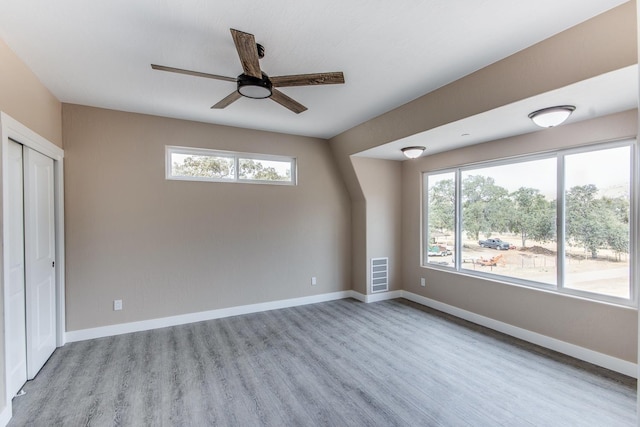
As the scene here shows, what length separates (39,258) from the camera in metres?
2.91

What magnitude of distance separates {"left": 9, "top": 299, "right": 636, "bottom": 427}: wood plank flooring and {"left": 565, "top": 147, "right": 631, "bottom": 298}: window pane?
0.87 metres

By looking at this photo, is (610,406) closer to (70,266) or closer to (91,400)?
(91,400)

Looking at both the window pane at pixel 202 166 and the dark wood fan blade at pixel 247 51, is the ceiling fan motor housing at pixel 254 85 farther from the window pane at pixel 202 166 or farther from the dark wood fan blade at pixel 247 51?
the window pane at pixel 202 166

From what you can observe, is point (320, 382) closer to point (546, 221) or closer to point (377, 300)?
point (377, 300)

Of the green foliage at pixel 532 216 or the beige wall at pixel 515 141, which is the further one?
the green foliage at pixel 532 216

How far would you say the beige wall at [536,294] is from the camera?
2.79m

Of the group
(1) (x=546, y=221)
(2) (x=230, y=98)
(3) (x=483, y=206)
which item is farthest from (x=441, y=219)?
(2) (x=230, y=98)

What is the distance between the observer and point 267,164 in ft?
15.4

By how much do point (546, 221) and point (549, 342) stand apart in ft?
4.40

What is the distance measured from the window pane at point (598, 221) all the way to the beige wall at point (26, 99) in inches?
205

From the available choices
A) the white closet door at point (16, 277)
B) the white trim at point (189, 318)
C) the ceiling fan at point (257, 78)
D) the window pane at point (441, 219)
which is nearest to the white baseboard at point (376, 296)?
the white trim at point (189, 318)

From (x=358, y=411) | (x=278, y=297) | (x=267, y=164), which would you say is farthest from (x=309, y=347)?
(x=267, y=164)

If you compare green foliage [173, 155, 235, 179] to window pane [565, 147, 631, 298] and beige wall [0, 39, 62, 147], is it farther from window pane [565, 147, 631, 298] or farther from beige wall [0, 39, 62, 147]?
window pane [565, 147, 631, 298]

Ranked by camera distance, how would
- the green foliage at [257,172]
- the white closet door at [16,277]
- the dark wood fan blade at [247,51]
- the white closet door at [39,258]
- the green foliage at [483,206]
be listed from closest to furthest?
1. the dark wood fan blade at [247,51]
2. the white closet door at [16,277]
3. the white closet door at [39,258]
4. the green foliage at [483,206]
5. the green foliage at [257,172]
